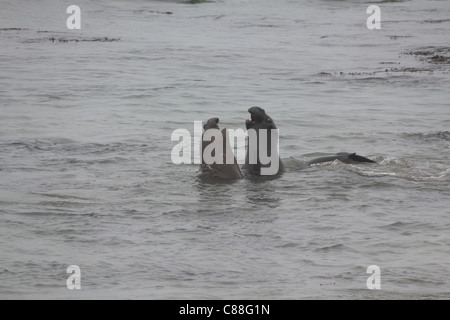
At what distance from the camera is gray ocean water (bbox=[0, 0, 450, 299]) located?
8.51 metres

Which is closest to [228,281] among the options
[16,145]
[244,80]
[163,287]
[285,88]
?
[163,287]

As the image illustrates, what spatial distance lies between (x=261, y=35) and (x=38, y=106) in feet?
59.5

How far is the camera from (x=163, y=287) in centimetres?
805

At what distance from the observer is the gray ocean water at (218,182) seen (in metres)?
8.51

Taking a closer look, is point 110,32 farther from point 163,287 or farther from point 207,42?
point 163,287

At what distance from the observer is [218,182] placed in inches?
475
